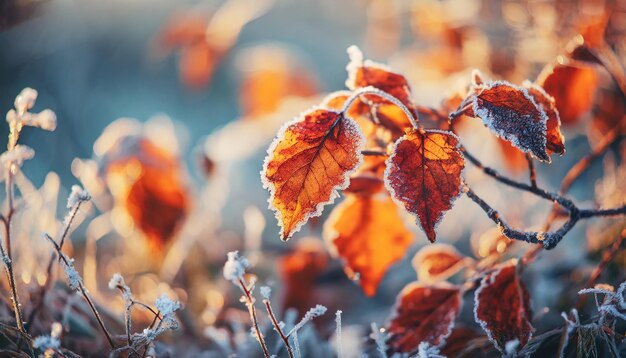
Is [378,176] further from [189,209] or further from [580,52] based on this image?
[189,209]

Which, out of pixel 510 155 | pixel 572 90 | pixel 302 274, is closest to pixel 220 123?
pixel 302 274

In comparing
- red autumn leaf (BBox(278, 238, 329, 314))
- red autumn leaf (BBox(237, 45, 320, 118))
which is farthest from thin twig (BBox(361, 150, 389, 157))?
red autumn leaf (BBox(237, 45, 320, 118))

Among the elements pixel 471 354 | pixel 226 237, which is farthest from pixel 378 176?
pixel 226 237

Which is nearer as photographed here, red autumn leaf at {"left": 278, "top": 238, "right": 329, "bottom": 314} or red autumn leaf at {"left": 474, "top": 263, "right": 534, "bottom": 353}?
red autumn leaf at {"left": 474, "top": 263, "right": 534, "bottom": 353}

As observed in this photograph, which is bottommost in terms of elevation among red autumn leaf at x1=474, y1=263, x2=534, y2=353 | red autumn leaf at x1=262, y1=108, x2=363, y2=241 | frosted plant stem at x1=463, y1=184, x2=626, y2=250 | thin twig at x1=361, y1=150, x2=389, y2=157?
red autumn leaf at x1=474, y1=263, x2=534, y2=353

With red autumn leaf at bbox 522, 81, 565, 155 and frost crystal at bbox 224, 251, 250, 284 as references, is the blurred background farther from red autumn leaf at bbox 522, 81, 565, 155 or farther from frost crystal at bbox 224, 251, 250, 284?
frost crystal at bbox 224, 251, 250, 284

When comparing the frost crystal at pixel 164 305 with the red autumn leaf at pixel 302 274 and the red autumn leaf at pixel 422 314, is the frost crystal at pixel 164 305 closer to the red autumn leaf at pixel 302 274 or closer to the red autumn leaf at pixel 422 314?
the red autumn leaf at pixel 422 314

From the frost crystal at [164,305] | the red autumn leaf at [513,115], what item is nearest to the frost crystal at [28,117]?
the frost crystal at [164,305]

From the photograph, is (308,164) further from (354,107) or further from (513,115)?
(513,115)
